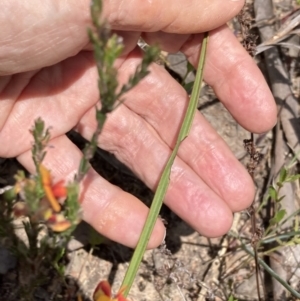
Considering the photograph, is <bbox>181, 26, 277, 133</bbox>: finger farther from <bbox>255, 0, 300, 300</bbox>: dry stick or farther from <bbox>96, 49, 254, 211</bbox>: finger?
<bbox>255, 0, 300, 300</bbox>: dry stick

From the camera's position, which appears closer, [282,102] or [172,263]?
[172,263]

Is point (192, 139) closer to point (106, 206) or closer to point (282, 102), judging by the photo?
point (106, 206)

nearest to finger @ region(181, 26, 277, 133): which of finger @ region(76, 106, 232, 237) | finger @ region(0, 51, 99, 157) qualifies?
finger @ region(76, 106, 232, 237)

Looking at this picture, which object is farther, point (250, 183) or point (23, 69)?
point (250, 183)

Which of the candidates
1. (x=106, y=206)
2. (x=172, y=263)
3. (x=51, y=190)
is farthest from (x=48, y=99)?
(x=51, y=190)

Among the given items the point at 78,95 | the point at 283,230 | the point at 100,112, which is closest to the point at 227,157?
the point at 283,230

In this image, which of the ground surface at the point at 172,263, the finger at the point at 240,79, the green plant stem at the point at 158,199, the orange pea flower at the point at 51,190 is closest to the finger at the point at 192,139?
the finger at the point at 240,79

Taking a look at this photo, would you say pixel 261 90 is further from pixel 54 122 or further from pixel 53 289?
pixel 53 289
